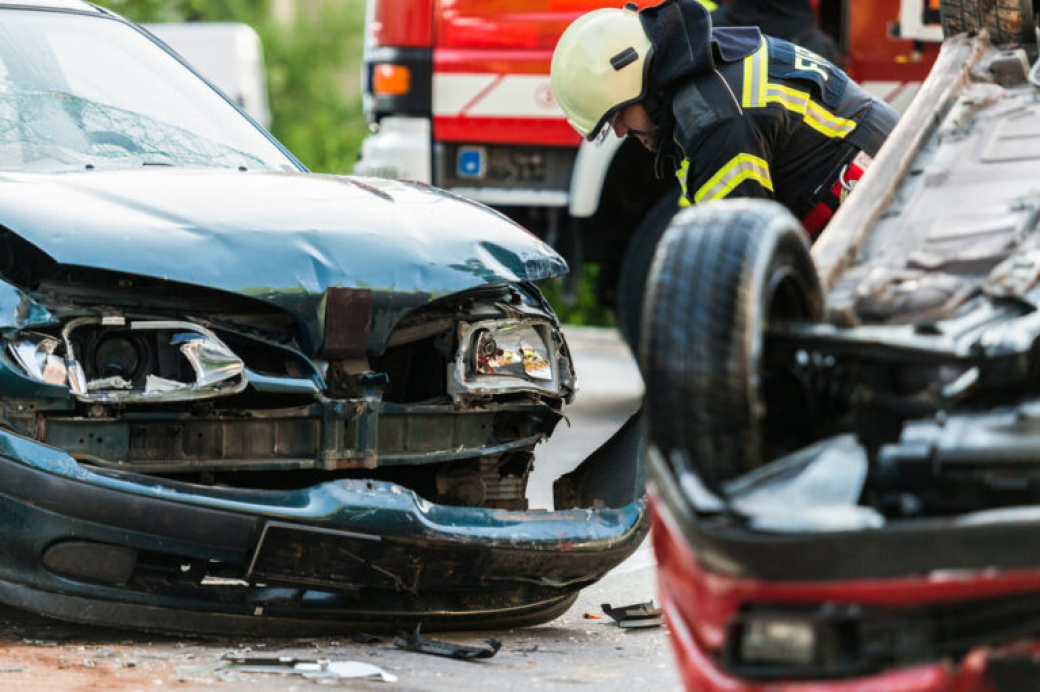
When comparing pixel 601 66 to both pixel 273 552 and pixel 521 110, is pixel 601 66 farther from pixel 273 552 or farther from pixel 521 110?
pixel 521 110

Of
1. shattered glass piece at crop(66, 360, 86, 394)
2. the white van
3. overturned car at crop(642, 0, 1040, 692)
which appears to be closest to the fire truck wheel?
shattered glass piece at crop(66, 360, 86, 394)

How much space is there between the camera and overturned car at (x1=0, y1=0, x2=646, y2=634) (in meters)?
3.85

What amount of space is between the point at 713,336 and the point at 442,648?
1.75 metres

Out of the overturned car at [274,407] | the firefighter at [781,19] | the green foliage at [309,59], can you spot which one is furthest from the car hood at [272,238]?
the green foliage at [309,59]

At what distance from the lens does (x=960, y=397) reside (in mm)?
2883

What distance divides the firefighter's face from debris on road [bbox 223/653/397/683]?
1824 millimetres

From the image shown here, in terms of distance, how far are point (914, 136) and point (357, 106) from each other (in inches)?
928

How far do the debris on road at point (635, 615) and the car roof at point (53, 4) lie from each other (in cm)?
265

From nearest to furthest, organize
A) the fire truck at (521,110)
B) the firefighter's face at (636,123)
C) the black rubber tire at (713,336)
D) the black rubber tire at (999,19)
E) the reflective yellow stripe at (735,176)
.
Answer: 1. the black rubber tire at (713,336)
2. the black rubber tire at (999,19)
3. the reflective yellow stripe at (735,176)
4. the firefighter's face at (636,123)
5. the fire truck at (521,110)

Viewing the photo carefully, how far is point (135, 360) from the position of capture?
4.01 meters

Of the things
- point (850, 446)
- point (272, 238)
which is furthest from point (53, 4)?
point (850, 446)

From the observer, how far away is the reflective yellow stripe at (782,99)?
471 centimetres

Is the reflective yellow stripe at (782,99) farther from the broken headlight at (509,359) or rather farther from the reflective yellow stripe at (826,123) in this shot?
the broken headlight at (509,359)

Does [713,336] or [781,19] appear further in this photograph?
[781,19]
